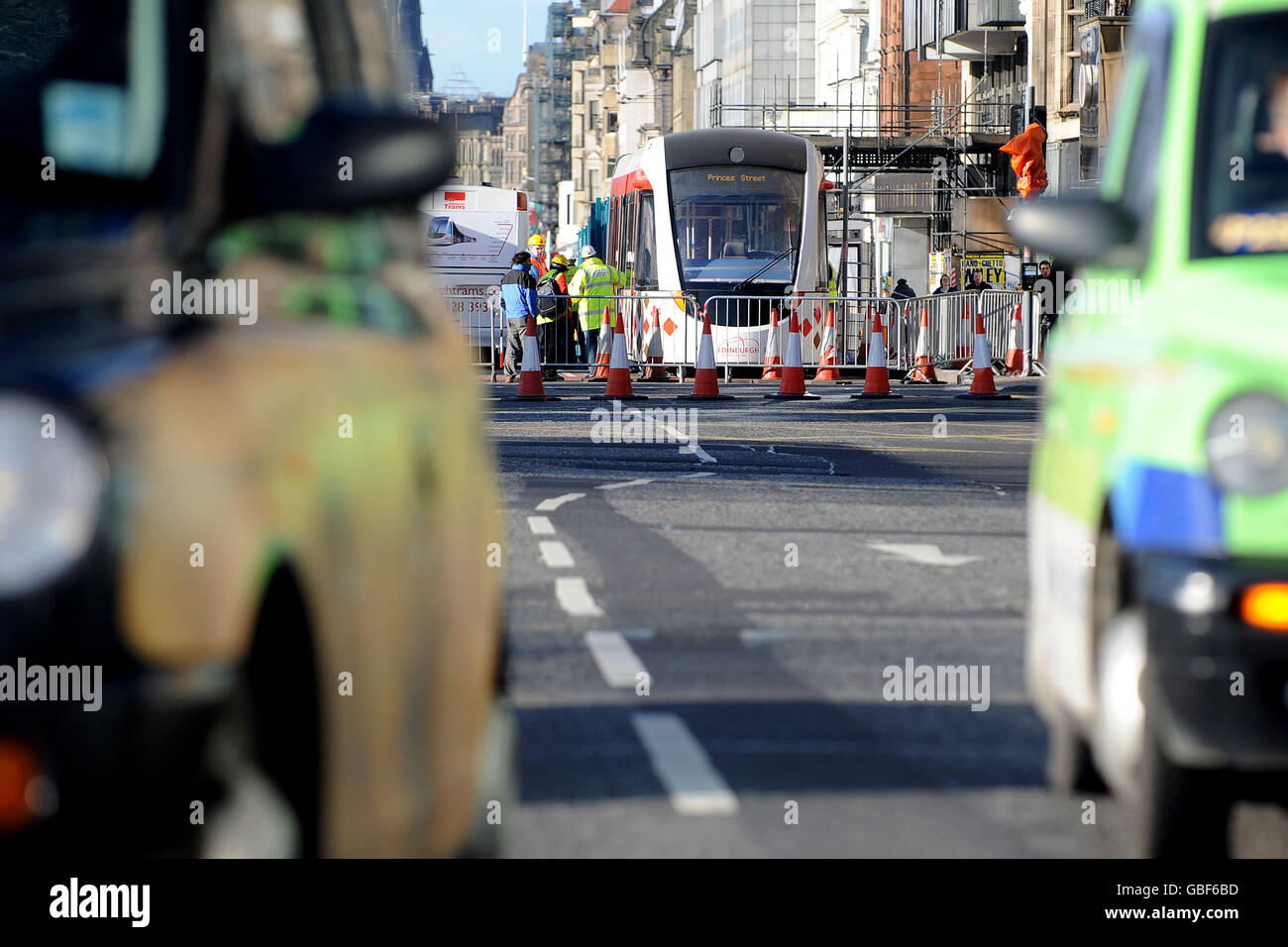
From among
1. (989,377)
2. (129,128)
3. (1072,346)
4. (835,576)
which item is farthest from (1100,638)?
(989,377)

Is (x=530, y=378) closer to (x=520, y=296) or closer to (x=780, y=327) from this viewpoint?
(x=520, y=296)

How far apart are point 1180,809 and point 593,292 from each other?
2968 centimetres

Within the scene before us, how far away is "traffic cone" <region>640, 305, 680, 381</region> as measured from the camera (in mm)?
33094

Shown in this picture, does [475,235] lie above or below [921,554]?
above

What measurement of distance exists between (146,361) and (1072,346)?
3327 millimetres

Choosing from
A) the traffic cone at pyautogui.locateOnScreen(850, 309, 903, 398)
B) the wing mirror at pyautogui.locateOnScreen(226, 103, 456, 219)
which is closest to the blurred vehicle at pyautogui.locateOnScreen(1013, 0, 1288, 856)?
the wing mirror at pyautogui.locateOnScreen(226, 103, 456, 219)

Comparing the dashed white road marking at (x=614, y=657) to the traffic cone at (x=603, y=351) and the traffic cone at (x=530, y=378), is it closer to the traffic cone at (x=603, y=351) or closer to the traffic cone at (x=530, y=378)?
the traffic cone at (x=530, y=378)

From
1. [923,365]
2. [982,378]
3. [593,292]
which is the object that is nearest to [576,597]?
[982,378]

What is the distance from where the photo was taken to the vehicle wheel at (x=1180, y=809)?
448 cm

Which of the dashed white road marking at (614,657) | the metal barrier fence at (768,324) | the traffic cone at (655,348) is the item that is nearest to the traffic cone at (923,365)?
the metal barrier fence at (768,324)

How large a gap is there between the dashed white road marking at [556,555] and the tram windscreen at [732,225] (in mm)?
22885

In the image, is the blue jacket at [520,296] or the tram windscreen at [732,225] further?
the tram windscreen at [732,225]

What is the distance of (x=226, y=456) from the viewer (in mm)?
2928

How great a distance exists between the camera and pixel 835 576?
34.3 ft
